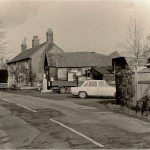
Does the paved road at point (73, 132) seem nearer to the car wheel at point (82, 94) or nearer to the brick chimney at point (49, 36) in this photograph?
the car wheel at point (82, 94)

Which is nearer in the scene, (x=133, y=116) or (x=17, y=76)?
(x=133, y=116)

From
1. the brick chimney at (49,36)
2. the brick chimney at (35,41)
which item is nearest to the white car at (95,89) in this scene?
the brick chimney at (49,36)

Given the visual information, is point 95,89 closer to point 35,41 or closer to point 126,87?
point 126,87

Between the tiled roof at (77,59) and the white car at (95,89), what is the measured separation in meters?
34.7

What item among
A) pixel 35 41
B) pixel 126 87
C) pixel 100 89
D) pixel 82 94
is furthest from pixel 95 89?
pixel 35 41

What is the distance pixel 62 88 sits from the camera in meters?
43.7

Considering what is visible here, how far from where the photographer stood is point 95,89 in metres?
31.4

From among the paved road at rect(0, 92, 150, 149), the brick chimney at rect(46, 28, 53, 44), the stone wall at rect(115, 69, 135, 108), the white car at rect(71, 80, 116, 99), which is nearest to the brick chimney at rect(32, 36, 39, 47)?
the brick chimney at rect(46, 28, 53, 44)

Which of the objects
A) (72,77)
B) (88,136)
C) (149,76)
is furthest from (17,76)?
(88,136)

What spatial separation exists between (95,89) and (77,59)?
124ft

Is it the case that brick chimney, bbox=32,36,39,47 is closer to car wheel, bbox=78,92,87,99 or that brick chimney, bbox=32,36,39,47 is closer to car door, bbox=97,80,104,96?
car wheel, bbox=78,92,87,99

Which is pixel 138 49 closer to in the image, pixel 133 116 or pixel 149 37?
pixel 149 37

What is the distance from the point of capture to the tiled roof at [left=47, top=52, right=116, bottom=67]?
219 feet

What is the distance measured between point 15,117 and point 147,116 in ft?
21.1
